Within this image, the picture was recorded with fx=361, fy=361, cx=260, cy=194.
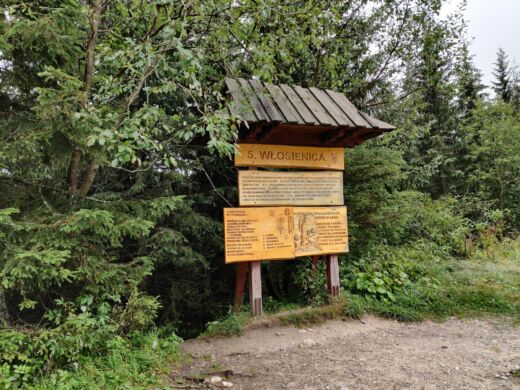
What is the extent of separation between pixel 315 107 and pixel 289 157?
0.90 metres

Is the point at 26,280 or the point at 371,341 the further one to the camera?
the point at 371,341

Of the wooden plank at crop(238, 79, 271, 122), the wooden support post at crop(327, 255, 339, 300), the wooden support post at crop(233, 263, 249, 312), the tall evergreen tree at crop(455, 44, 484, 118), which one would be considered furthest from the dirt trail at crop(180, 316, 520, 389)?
the tall evergreen tree at crop(455, 44, 484, 118)

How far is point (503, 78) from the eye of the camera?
28.4m

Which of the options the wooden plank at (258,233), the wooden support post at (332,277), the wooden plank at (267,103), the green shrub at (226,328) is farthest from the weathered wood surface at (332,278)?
the wooden plank at (267,103)

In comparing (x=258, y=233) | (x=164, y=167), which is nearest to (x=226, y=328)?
(x=258, y=233)

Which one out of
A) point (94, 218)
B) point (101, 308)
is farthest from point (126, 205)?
point (101, 308)

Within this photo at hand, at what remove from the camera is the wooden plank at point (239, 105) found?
15.6 feet

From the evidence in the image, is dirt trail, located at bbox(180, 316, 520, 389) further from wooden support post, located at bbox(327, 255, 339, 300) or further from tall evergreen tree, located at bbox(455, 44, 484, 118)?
tall evergreen tree, located at bbox(455, 44, 484, 118)

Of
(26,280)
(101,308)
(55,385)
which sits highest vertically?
(26,280)

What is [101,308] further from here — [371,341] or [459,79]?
[459,79]

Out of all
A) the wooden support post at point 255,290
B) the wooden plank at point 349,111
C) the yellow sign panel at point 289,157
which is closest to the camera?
the wooden support post at point 255,290

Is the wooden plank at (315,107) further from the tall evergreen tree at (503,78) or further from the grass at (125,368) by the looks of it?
the tall evergreen tree at (503,78)

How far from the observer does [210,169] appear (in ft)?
22.5

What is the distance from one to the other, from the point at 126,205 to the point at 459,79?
9757 millimetres
